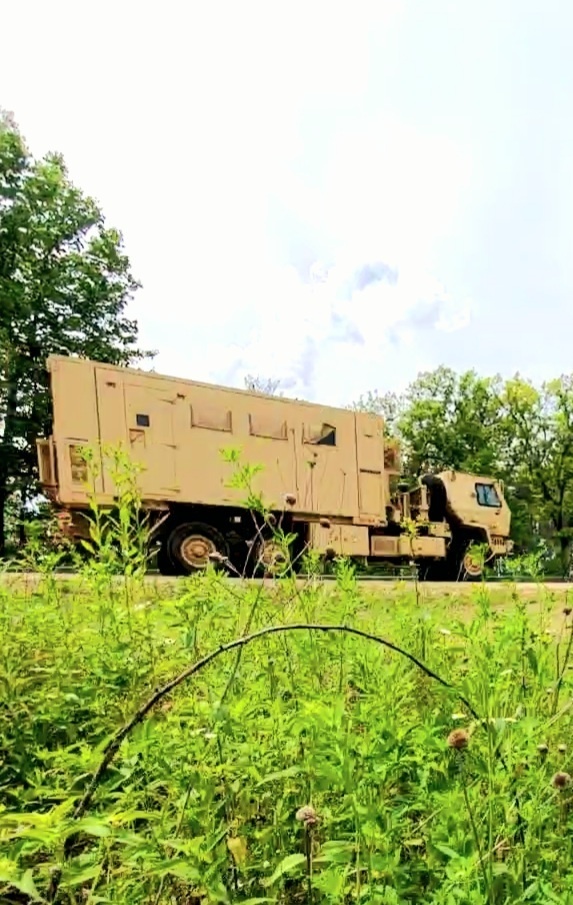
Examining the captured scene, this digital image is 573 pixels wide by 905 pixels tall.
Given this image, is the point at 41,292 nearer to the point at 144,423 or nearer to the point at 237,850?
the point at 144,423

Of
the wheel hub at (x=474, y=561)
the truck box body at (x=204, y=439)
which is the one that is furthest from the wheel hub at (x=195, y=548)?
the wheel hub at (x=474, y=561)

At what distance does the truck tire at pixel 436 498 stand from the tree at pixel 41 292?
1121 centimetres

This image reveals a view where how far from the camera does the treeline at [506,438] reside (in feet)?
112

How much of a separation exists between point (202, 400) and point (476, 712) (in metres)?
11.2

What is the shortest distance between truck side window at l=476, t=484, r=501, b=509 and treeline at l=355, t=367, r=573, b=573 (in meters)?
16.2

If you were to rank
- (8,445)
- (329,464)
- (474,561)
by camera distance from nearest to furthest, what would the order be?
(474,561) → (329,464) → (8,445)

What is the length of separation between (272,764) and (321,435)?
40.1ft

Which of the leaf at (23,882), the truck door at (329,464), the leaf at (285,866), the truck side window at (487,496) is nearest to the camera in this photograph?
the leaf at (23,882)

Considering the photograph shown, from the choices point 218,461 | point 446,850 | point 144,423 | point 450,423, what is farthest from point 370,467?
point 450,423

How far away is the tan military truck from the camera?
35.0ft

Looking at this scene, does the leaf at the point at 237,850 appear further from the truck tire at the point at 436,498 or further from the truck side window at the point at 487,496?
the truck side window at the point at 487,496

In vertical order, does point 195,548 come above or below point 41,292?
below

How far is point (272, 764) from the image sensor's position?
4.33ft

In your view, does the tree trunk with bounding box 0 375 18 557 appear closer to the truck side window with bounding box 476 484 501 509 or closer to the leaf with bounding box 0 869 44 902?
the truck side window with bounding box 476 484 501 509
